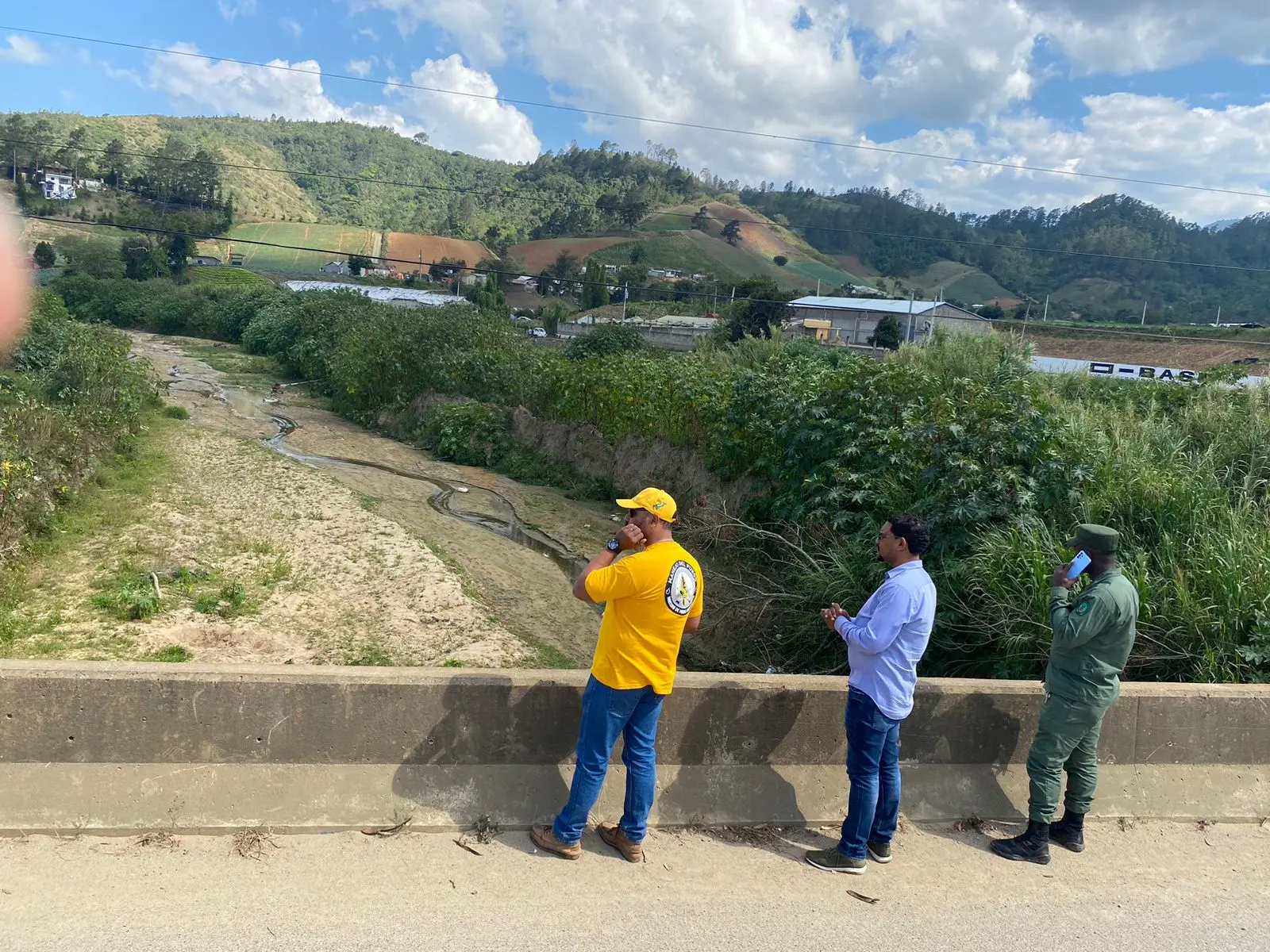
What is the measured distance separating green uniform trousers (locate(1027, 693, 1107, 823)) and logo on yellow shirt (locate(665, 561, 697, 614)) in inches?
78.4

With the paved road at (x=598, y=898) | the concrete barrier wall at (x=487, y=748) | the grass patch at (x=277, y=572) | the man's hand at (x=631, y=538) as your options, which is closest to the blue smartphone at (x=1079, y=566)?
the concrete barrier wall at (x=487, y=748)

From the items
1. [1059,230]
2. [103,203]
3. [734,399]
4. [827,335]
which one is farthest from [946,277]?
[734,399]

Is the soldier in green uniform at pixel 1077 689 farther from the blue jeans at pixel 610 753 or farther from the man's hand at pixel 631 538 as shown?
the man's hand at pixel 631 538

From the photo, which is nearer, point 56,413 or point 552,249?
point 56,413

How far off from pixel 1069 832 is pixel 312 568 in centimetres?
839

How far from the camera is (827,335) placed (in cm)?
5378

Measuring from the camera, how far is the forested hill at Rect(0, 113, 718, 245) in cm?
12412

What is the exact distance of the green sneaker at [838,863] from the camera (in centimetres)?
→ 414

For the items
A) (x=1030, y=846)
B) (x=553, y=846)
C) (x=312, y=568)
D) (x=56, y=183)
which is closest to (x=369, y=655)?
(x=312, y=568)

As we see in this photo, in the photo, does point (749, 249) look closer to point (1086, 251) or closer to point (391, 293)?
point (1086, 251)

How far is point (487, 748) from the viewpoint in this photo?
4453 mm

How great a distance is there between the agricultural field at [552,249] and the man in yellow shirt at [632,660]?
3926 inches

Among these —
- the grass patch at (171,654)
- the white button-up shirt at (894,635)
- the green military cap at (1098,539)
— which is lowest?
the grass patch at (171,654)

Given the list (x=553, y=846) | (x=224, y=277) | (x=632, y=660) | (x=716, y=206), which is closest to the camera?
(x=632, y=660)
